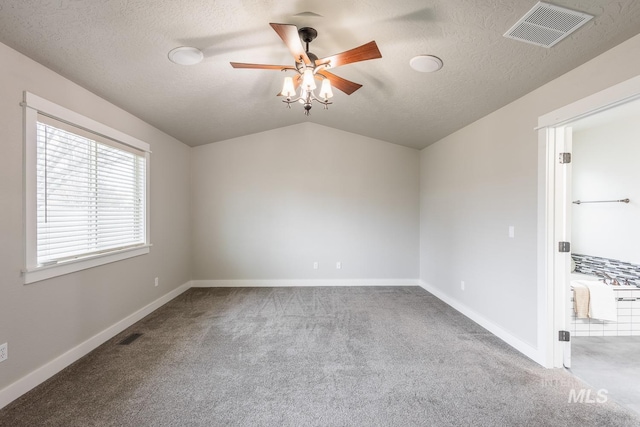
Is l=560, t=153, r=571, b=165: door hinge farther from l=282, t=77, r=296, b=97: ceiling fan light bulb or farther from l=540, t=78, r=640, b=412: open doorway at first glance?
l=282, t=77, r=296, b=97: ceiling fan light bulb

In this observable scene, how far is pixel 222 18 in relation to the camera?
199 centimetres

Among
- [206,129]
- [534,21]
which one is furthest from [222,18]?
[206,129]

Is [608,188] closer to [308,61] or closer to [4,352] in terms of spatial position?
[308,61]

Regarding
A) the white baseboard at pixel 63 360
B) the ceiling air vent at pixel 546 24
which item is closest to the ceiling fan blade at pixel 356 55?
the ceiling air vent at pixel 546 24

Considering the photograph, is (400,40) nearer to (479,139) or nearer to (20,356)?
(479,139)

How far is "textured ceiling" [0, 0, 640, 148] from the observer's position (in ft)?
5.81

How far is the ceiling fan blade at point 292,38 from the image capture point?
5.53 feet

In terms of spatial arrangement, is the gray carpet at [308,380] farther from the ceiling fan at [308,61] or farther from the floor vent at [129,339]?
the ceiling fan at [308,61]

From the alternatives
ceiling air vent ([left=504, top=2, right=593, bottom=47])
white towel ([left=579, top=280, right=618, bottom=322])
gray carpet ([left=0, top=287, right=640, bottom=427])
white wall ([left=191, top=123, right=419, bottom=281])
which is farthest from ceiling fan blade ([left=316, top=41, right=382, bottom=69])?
white towel ([left=579, top=280, right=618, bottom=322])

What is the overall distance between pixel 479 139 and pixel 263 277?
389cm

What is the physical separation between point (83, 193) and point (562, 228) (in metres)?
4.32

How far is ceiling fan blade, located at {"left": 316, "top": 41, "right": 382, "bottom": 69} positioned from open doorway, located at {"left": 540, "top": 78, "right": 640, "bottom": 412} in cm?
164

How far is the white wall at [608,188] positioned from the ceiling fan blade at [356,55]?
3.95 meters

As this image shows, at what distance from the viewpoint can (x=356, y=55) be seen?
194 cm
